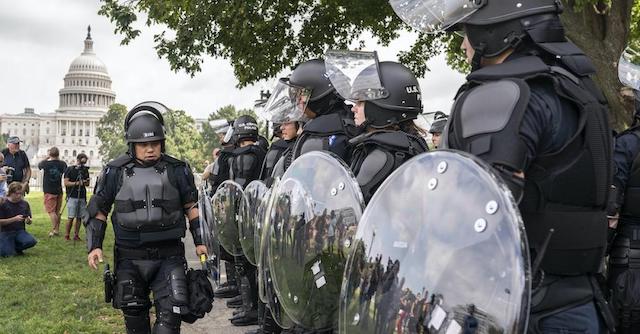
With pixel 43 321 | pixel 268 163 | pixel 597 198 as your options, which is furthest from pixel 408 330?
pixel 43 321

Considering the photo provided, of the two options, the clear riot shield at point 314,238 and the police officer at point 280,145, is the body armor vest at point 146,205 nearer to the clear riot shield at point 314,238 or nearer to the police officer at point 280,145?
the police officer at point 280,145

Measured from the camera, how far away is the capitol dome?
124 metres

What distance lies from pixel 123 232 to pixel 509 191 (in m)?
3.74

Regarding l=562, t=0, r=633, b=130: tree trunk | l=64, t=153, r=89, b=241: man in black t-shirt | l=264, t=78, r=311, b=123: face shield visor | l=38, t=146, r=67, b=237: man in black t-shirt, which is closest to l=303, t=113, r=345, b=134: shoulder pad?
l=264, t=78, r=311, b=123: face shield visor

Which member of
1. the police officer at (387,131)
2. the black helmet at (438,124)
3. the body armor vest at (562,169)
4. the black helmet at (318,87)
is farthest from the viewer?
the black helmet at (438,124)

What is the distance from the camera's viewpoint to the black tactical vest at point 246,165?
7.31 meters

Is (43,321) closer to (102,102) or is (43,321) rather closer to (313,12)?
(313,12)

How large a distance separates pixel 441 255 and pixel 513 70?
0.58 metres

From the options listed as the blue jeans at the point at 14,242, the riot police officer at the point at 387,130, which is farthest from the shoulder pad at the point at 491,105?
the blue jeans at the point at 14,242

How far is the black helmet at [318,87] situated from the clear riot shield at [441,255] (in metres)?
2.58

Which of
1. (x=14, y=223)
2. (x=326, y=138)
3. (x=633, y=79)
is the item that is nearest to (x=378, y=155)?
(x=326, y=138)

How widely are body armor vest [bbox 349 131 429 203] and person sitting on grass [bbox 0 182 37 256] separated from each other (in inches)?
359

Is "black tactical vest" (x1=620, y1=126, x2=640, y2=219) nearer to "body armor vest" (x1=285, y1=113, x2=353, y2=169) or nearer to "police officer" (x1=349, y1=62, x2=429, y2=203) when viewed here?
"police officer" (x1=349, y1=62, x2=429, y2=203)

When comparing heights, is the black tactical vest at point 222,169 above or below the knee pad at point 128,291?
Result: above
